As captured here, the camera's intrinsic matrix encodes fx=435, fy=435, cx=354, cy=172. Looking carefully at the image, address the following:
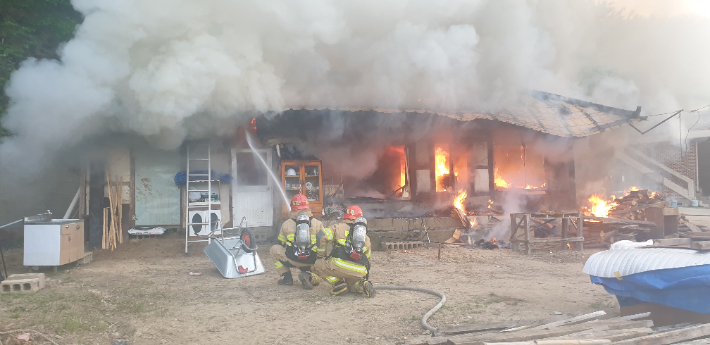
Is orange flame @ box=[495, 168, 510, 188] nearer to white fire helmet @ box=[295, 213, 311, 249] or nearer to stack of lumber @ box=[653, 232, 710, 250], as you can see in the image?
stack of lumber @ box=[653, 232, 710, 250]

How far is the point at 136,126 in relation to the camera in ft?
27.5

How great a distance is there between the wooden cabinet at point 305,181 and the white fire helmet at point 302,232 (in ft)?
15.6

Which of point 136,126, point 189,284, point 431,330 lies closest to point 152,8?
point 136,126

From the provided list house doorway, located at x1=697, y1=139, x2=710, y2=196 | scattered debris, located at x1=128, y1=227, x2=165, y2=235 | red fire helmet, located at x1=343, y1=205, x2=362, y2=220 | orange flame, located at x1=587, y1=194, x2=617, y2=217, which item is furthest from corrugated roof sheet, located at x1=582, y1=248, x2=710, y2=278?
house doorway, located at x1=697, y1=139, x2=710, y2=196

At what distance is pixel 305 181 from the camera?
36.1 feet

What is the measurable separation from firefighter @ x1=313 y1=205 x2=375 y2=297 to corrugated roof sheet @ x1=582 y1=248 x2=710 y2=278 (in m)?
2.64

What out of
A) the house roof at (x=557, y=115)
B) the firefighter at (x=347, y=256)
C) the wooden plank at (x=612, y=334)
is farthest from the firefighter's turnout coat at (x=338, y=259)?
the house roof at (x=557, y=115)

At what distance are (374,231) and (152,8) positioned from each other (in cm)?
639

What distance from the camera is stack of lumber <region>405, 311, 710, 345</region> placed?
3.53 metres

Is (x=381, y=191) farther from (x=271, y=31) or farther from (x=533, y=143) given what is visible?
(x=271, y=31)

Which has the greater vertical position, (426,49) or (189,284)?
(426,49)

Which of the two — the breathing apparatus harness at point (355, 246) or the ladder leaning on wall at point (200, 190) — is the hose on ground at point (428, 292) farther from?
the ladder leaning on wall at point (200, 190)

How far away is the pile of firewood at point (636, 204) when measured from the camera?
1125cm

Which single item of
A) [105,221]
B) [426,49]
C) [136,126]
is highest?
[426,49]
